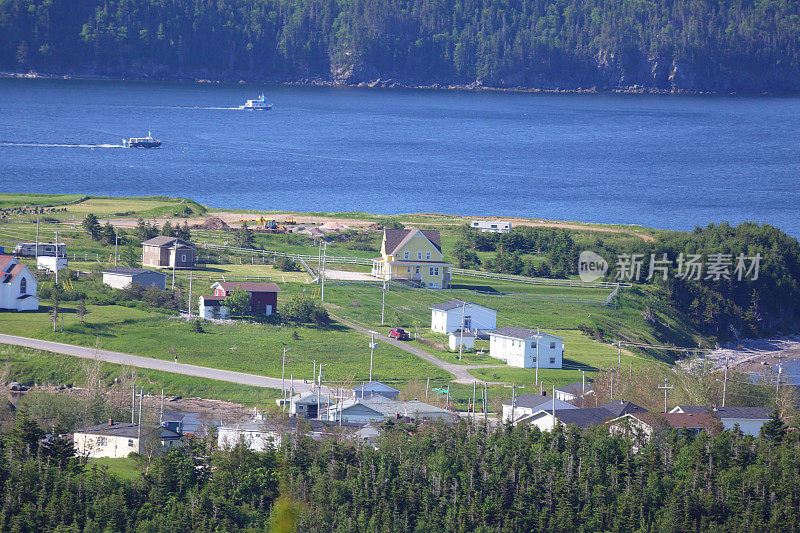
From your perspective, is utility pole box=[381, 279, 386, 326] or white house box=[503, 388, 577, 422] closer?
white house box=[503, 388, 577, 422]

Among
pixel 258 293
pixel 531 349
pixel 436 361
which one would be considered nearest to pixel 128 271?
pixel 258 293

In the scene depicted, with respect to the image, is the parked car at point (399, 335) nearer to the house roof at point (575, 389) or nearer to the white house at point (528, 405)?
the house roof at point (575, 389)

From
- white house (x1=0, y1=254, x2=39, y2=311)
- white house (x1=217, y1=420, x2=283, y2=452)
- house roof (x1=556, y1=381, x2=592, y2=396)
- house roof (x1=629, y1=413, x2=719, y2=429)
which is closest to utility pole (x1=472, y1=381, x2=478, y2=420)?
house roof (x1=556, y1=381, x2=592, y2=396)

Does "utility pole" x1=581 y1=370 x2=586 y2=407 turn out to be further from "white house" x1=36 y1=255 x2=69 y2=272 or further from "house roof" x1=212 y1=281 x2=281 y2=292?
"white house" x1=36 y1=255 x2=69 y2=272

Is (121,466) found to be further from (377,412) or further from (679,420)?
(679,420)

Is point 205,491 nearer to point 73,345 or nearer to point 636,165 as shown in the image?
point 73,345

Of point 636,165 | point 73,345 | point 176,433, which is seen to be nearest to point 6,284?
point 73,345
